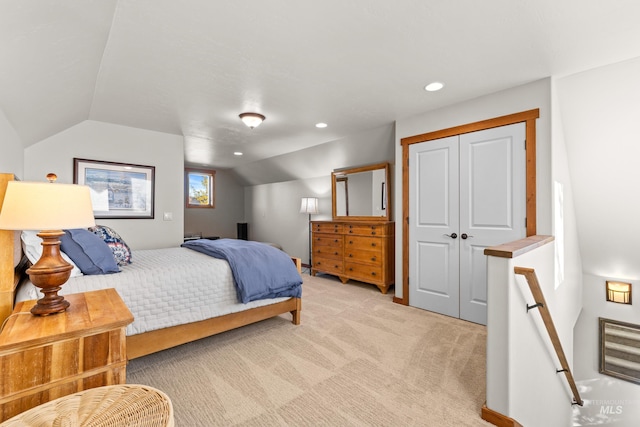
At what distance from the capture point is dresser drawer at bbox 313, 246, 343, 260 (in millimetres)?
4836

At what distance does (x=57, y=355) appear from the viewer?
1.05 m

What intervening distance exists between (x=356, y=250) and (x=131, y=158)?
11.2ft

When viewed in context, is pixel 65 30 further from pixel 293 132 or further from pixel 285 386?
pixel 293 132

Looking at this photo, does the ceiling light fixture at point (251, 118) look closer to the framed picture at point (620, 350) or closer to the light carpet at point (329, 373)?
the light carpet at point (329, 373)

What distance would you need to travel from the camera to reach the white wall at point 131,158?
3.25 metres

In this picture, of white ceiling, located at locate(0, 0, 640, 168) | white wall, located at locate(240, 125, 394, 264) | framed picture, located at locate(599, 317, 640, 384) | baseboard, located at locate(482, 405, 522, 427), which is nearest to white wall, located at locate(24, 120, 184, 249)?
white ceiling, located at locate(0, 0, 640, 168)

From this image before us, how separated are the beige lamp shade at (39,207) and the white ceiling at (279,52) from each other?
0.75m

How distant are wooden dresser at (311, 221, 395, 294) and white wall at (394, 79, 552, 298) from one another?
62.2 inches

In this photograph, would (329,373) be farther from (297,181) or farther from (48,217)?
(297,181)

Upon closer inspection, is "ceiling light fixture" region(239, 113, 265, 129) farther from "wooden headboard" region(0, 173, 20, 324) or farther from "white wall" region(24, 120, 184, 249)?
"wooden headboard" region(0, 173, 20, 324)

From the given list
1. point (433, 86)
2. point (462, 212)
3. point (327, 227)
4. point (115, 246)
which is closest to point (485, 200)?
point (462, 212)

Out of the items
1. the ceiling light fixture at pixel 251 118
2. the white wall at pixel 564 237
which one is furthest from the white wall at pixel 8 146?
the white wall at pixel 564 237

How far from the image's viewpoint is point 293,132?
4.16 metres

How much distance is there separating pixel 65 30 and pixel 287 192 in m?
5.11
